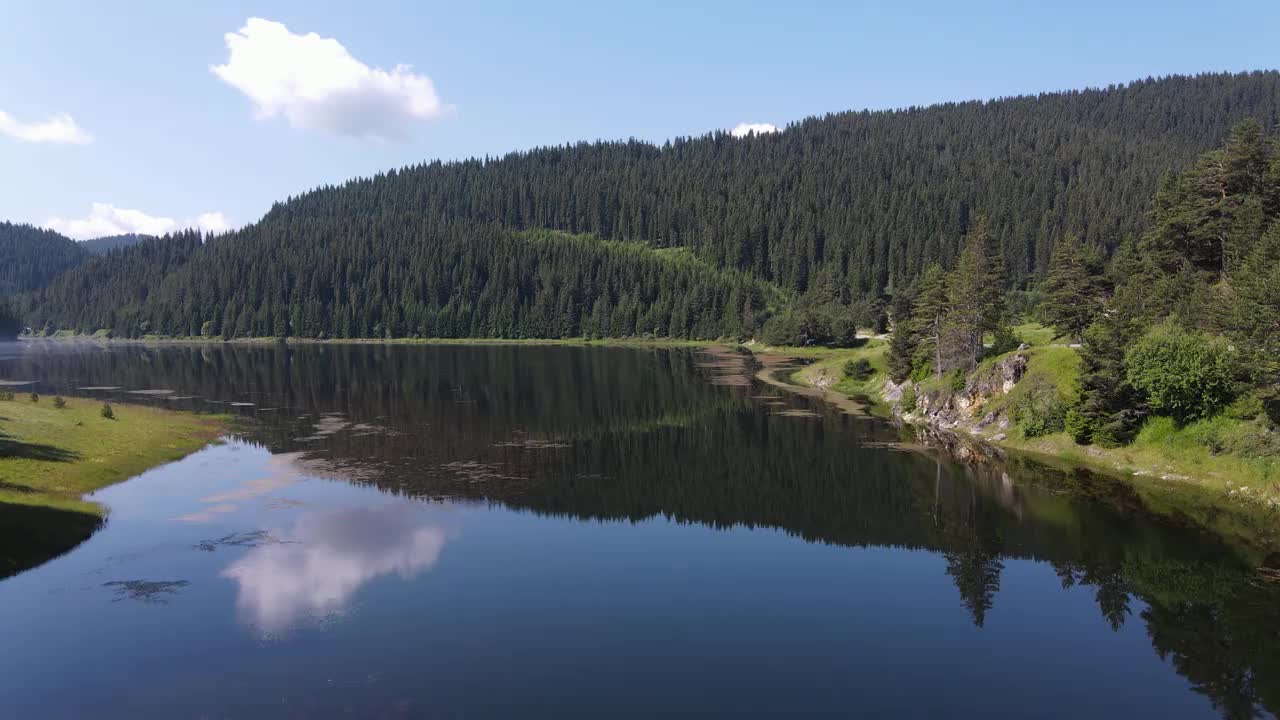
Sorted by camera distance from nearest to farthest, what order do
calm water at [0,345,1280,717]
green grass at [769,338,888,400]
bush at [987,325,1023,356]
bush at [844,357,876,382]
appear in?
1. calm water at [0,345,1280,717]
2. bush at [987,325,1023,356]
3. green grass at [769,338,888,400]
4. bush at [844,357,876,382]

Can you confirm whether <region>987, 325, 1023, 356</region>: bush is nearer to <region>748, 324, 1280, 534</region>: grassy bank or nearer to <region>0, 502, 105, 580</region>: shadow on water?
<region>748, 324, 1280, 534</region>: grassy bank

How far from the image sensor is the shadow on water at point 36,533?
1489 inches

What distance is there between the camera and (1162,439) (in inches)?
2286

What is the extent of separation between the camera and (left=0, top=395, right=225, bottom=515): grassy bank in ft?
160

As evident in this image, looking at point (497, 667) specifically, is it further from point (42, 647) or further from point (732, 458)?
point (732, 458)

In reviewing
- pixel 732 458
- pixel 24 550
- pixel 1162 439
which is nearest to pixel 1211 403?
pixel 1162 439

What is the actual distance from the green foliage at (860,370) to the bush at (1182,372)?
176ft

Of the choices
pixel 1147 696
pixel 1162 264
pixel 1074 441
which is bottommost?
pixel 1147 696

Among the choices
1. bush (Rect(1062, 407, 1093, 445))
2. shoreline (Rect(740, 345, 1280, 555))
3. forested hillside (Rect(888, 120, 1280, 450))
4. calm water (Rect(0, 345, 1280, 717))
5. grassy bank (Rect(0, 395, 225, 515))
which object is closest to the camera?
calm water (Rect(0, 345, 1280, 717))

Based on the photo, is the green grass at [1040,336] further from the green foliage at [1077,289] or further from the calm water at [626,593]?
the calm water at [626,593]

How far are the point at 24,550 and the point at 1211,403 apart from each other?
72599mm

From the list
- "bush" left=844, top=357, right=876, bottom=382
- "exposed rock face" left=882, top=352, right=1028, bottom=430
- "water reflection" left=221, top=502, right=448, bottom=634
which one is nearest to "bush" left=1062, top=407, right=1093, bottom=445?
"exposed rock face" left=882, top=352, right=1028, bottom=430

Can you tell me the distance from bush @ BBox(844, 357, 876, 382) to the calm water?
47.4m

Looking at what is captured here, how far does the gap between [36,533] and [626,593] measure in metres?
31.1
